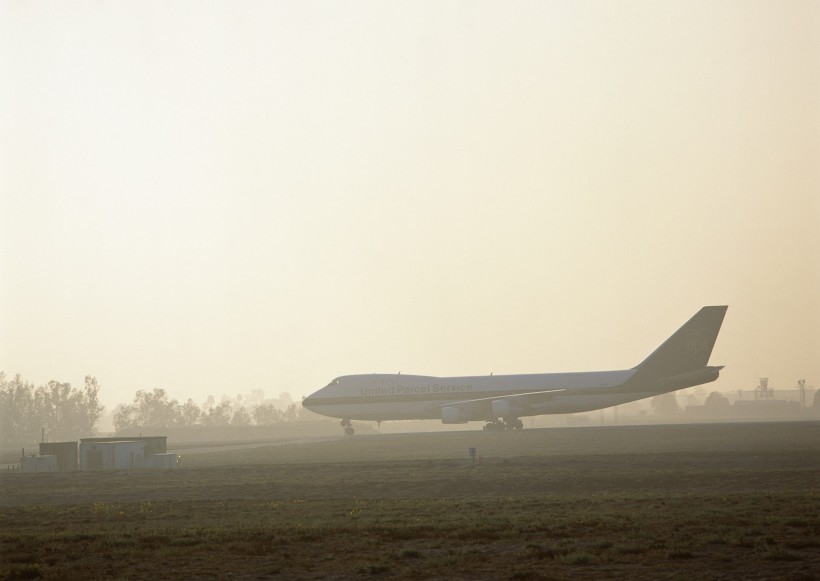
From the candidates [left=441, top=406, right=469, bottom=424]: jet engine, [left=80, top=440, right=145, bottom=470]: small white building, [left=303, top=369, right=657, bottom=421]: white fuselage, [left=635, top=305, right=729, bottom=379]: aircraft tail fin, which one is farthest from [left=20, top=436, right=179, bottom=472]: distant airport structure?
[left=635, top=305, right=729, bottom=379]: aircraft tail fin

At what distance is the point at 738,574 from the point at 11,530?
768 inches

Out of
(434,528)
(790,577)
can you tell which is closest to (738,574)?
(790,577)

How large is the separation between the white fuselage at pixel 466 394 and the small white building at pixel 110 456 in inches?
1103

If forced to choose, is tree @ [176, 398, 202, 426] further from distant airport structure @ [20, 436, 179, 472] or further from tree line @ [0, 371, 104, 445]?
distant airport structure @ [20, 436, 179, 472]

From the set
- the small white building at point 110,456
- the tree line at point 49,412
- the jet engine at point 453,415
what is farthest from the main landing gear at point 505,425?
the tree line at point 49,412

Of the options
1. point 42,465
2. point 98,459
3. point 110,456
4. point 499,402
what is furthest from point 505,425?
point 42,465

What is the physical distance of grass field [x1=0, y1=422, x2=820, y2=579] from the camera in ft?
65.8

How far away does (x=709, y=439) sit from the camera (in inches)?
2287

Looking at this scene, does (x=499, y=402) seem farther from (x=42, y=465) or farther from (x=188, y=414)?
(x=188, y=414)

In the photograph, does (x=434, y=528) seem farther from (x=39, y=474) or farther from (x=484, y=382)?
(x=484, y=382)

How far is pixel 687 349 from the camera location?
241ft

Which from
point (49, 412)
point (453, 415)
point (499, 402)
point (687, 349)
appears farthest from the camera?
point (49, 412)

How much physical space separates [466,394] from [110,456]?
101 ft

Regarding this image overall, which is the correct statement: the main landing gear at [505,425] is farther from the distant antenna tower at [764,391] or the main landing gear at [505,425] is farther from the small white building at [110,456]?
the distant antenna tower at [764,391]
